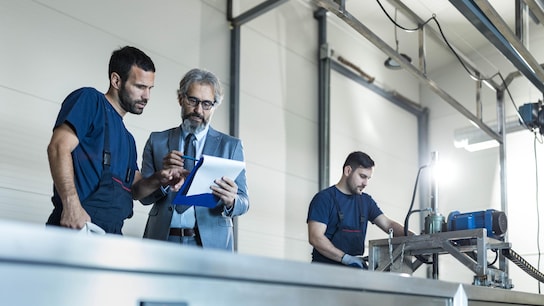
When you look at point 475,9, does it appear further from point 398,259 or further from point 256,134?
point 256,134

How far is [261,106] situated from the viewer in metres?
4.96

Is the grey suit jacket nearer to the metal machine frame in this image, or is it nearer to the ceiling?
the metal machine frame

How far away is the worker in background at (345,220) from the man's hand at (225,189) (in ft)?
3.91

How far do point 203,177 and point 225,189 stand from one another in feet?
0.45

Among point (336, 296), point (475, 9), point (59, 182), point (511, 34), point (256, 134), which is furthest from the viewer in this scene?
point (256, 134)

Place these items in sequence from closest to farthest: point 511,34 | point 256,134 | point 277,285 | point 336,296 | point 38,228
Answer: point 38,228 → point 277,285 → point 336,296 → point 511,34 → point 256,134

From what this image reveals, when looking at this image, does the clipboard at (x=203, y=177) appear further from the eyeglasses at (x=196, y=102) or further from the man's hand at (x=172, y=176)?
the eyeglasses at (x=196, y=102)

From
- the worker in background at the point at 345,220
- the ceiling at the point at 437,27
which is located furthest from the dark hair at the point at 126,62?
the ceiling at the point at 437,27

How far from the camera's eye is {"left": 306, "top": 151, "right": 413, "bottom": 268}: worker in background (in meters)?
3.02

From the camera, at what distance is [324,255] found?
3029mm

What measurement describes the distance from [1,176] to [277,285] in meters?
2.64

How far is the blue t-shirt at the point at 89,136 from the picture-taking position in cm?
179

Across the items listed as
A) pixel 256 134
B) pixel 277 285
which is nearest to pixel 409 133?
pixel 256 134

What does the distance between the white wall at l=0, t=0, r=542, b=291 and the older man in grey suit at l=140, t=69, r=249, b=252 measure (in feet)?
4.65
